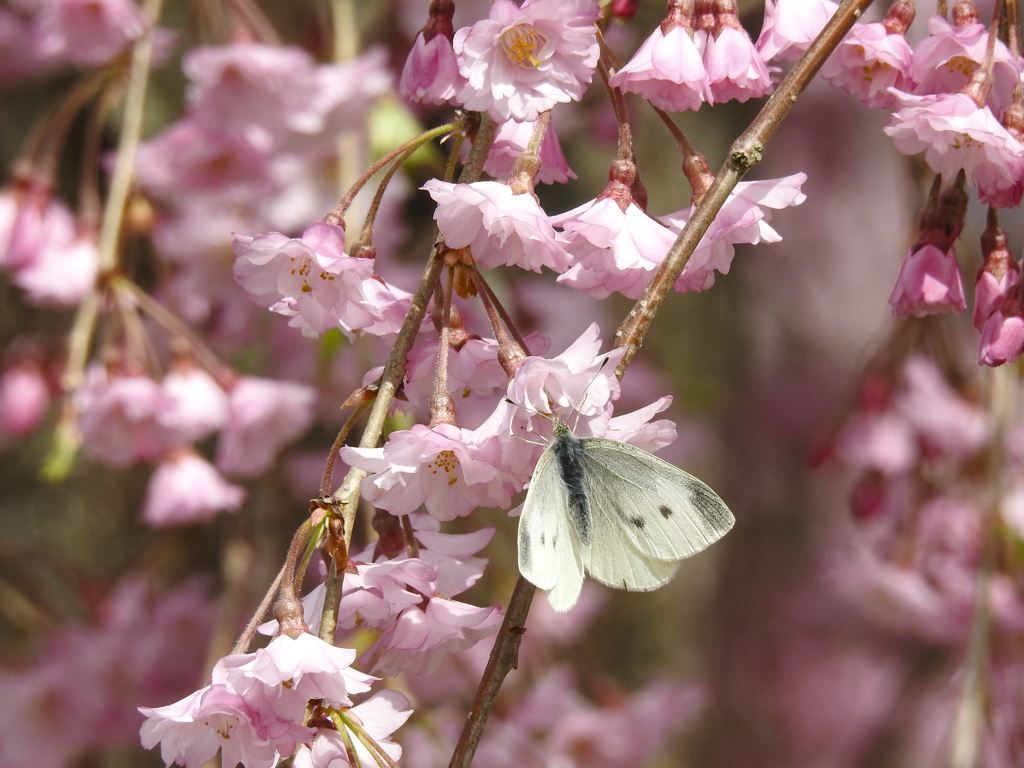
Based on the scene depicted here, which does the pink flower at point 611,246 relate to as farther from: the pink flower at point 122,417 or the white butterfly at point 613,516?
the pink flower at point 122,417

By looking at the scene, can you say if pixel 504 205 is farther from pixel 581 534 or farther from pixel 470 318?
pixel 470 318

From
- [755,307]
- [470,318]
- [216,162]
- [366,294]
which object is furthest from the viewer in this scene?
[755,307]

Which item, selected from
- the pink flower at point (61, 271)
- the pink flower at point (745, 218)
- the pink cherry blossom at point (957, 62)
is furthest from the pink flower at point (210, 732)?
the pink flower at point (61, 271)

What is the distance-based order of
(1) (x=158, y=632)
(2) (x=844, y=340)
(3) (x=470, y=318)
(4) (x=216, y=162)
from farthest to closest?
A: (2) (x=844, y=340), (1) (x=158, y=632), (4) (x=216, y=162), (3) (x=470, y=318)

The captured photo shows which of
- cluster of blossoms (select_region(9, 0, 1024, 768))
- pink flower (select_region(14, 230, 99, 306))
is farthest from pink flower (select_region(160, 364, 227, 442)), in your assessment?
cluster of blossoms (select_region(9, 0, 1024, 768))

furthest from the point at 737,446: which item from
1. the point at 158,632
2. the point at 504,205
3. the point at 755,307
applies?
the point at 504,205

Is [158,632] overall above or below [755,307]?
above

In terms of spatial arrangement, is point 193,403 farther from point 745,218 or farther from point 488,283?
point 745,218
